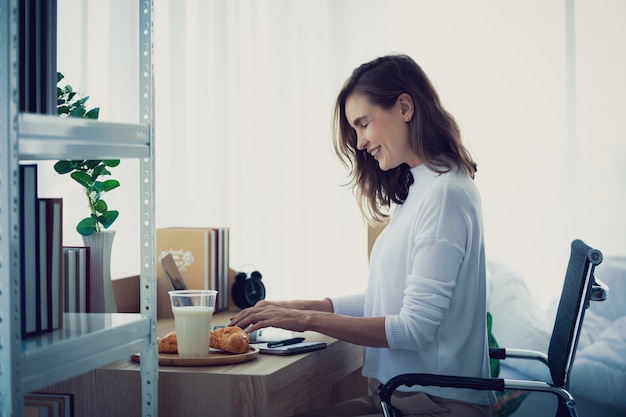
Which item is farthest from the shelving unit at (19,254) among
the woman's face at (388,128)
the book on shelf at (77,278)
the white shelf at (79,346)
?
the woman's face at (388,128)

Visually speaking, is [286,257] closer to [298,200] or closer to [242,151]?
[298,200]

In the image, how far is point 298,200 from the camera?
3.87 meters

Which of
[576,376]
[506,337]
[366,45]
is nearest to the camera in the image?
[576,376]

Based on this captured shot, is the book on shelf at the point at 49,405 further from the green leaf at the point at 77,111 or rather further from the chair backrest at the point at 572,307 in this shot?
the chair backrest at the point at 572,307

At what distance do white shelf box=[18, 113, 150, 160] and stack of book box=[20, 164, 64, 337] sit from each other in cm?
9

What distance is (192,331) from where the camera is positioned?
1.68 metres

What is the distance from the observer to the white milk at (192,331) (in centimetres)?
168

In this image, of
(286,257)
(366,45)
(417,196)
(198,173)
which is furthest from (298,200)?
(417,196)

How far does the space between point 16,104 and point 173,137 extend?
10.1 ft

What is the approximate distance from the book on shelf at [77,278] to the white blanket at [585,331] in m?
1.90

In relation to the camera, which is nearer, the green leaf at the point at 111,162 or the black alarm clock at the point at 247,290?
the green leaf at the point at 111,162

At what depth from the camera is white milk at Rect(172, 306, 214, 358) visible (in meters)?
1.68

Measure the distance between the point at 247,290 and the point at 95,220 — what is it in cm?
73

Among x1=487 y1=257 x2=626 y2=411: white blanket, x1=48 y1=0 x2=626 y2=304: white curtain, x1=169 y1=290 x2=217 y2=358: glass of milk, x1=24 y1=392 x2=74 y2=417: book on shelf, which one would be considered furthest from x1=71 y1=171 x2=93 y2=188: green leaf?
x1=487 y1=257 x2=626 y2=411: white blanket
